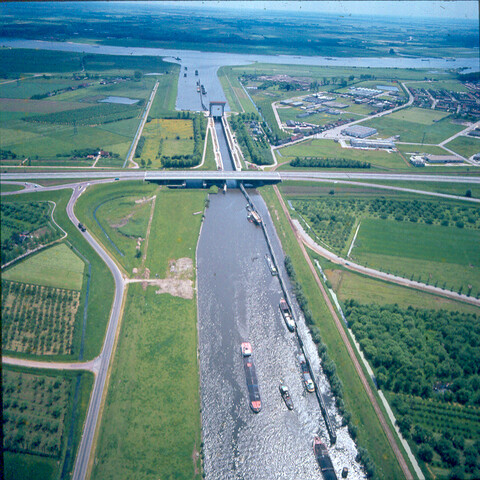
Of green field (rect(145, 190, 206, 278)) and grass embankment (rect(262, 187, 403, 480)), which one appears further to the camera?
green field (rect(145, 190, 206, 278))

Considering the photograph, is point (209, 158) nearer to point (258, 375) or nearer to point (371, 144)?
point (371, 144)

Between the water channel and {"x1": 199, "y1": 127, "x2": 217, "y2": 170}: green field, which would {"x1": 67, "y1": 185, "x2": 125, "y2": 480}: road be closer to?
the water channel

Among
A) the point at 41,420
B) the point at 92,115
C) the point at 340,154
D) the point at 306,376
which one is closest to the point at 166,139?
the point at 92,115

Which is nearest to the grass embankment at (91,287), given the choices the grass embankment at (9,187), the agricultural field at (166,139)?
the grass embankment at (9,187)

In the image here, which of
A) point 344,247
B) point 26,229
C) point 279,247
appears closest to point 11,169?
point 26,229

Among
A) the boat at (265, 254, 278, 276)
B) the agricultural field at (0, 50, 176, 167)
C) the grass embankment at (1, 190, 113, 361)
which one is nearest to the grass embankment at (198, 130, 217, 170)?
the agricultural field at (0, 50, 176, 167)
